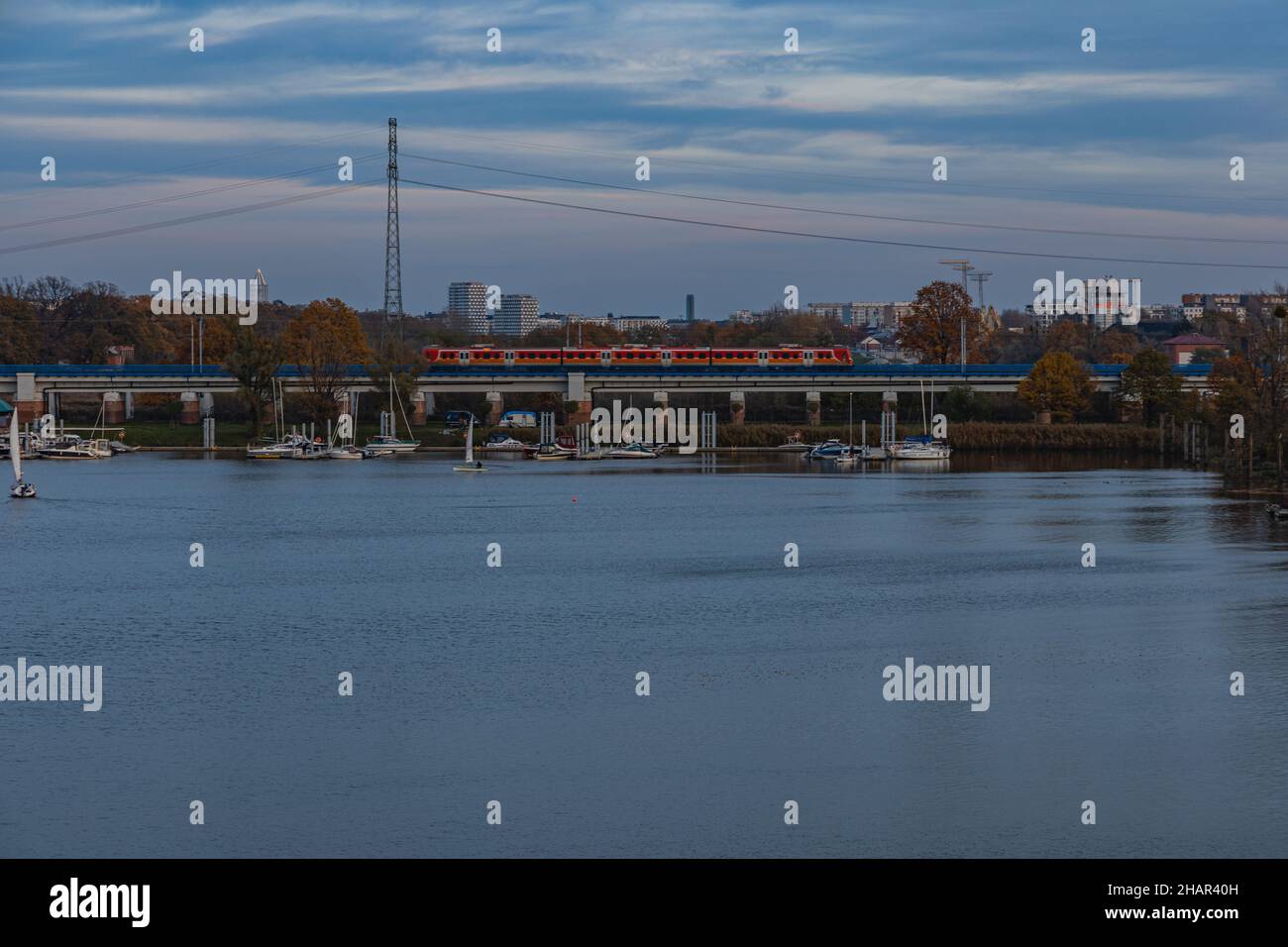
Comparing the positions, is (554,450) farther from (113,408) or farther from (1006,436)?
(113,408)

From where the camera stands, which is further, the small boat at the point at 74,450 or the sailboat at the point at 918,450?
the sailboat at the point at 918,450

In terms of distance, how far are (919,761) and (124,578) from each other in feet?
92.9

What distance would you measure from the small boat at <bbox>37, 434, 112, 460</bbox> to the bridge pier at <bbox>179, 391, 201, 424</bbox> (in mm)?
13717

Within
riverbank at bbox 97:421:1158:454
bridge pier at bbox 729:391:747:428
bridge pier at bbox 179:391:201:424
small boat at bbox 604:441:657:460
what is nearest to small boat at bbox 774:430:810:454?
riverbank at bbox 97:421:1158:454

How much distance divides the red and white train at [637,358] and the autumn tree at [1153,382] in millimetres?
22414

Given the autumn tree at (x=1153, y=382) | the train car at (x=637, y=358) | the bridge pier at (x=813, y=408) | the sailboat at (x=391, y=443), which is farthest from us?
the bridge pier at (x=813, y=408)

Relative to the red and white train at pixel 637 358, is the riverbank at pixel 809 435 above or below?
below

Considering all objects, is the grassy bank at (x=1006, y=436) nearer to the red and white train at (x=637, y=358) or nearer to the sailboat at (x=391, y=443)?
the red and white train at (x=637, y=358)

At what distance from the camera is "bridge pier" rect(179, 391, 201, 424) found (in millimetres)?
125875

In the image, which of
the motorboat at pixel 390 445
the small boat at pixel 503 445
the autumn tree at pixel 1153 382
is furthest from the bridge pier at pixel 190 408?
the autumn tree at pixel 1153 382

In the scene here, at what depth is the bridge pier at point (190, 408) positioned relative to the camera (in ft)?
413
